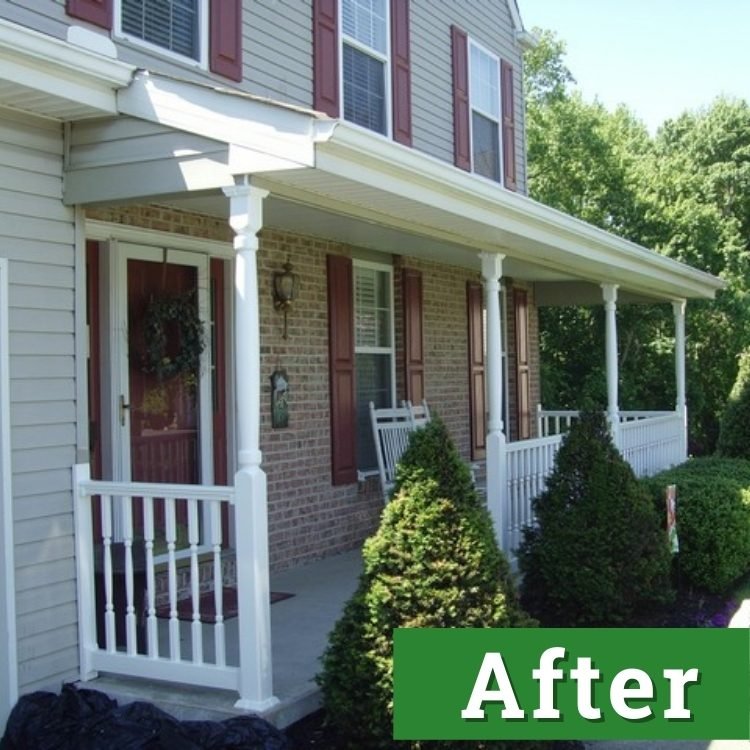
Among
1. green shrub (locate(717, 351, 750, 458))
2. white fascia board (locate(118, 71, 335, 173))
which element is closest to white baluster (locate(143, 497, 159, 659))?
white fascia board (locate(118, 71, 335, 173))

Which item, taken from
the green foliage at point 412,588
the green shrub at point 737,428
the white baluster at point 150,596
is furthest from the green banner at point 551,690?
the green shrub at point 737,428

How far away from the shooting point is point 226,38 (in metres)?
6.61

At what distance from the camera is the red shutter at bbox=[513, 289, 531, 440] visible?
1135cm

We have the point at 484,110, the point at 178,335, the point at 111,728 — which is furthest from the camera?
the point at 484,110

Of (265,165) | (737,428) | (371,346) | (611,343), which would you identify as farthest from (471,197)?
(737,428)

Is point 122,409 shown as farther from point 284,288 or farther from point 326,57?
Result: point 326,57

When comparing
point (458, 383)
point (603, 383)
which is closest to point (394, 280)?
point (458, 383)

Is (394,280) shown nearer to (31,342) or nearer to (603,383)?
(31,342)

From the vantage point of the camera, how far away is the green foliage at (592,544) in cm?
622

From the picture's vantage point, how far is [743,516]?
801 cm

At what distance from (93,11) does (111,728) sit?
3955 mm

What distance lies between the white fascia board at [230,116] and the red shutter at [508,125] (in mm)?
6656

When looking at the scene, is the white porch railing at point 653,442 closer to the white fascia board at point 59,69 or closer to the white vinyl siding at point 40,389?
the white vinyl siding at point 40,389

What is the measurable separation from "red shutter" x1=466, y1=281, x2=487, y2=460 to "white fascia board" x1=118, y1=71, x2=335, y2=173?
19.6 feet
